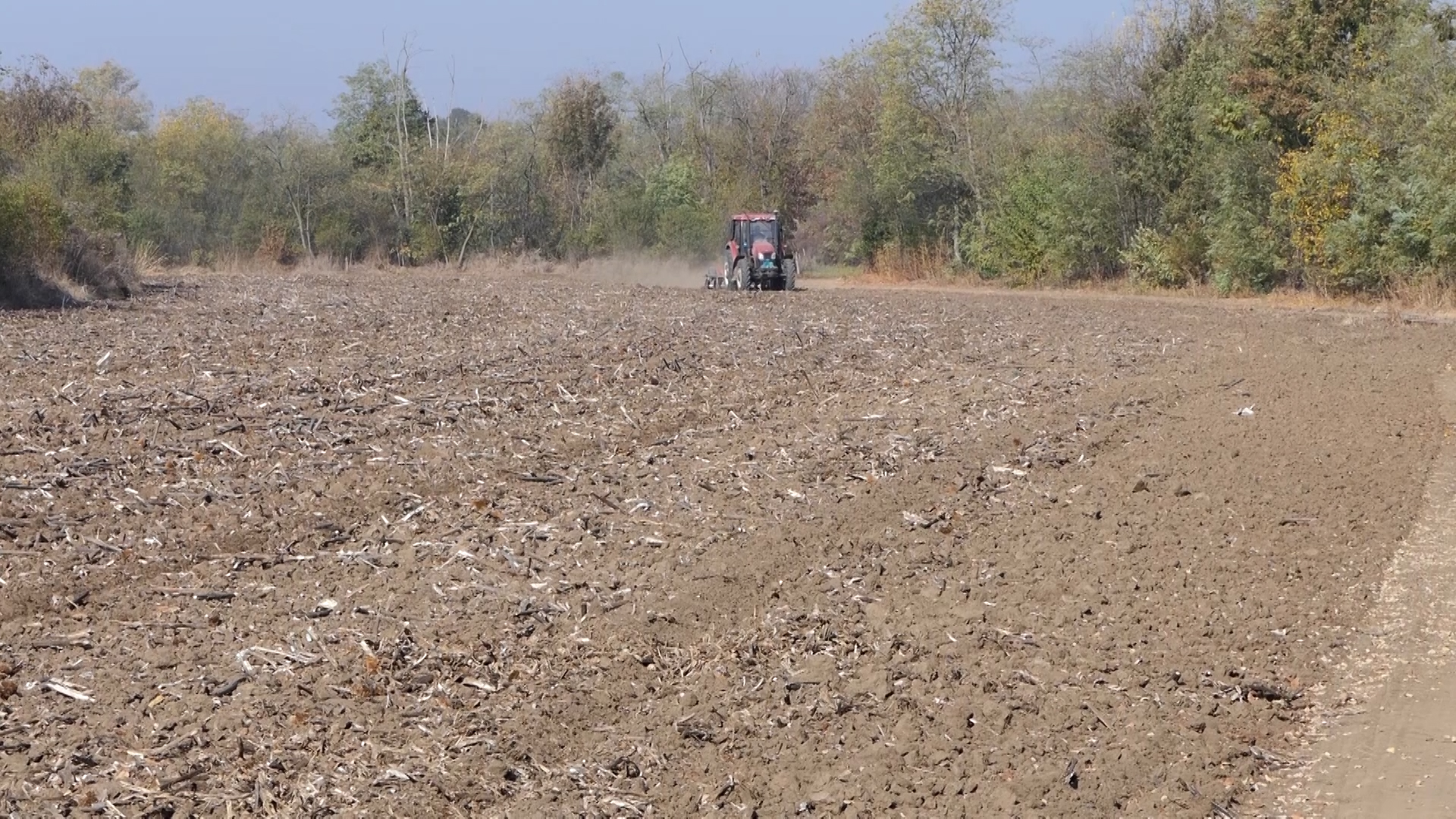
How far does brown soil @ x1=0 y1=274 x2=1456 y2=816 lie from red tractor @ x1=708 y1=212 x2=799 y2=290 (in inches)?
702

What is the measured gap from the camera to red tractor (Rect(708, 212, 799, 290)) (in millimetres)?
33469

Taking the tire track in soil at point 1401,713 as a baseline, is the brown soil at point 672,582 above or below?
above

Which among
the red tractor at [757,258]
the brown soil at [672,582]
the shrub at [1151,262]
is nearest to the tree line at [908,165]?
the shrub at [1151,262]

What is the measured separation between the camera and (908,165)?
45.1m

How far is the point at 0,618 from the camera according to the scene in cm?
754

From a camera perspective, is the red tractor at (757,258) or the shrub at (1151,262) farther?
the shrub at (1151,262)

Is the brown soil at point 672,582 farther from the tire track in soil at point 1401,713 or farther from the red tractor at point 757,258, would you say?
the red tractor at point 757,258

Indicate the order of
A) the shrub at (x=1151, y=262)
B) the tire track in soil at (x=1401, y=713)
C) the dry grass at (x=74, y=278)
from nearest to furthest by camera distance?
the tire track in soil at (x=1401, y=713) → the dry grass at (x=74, y=278) → the shrub at (x=1151, y=262)

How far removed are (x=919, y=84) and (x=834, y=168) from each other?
8.33 m

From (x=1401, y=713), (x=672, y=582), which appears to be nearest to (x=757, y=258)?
(x=672, y=582)

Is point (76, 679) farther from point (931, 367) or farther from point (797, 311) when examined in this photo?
point (797, 311)

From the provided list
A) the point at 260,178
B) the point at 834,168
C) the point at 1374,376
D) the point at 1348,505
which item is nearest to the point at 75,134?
the point at 260,178

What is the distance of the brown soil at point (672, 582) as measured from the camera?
5832 millimetres

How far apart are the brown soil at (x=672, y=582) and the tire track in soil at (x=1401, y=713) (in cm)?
21
